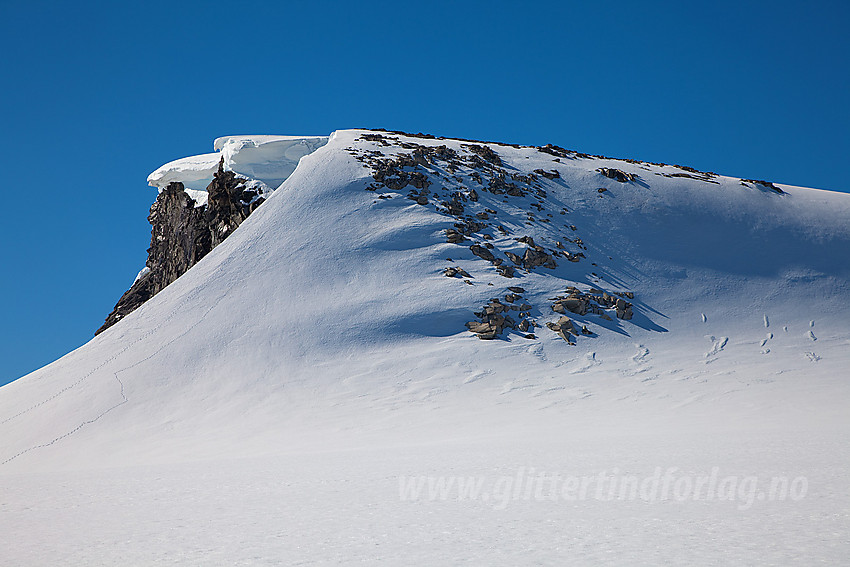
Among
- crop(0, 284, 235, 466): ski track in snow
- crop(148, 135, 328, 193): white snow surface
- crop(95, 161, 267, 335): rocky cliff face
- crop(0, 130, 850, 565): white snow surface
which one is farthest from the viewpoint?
crop(148, 135, 328, 193): white snow surface

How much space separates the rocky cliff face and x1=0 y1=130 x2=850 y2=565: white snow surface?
2.20m

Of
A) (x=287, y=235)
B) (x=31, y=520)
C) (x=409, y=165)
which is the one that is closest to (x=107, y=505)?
(x=31, y=520)

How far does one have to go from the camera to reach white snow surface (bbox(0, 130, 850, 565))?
501cm

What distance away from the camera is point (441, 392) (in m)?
14.2

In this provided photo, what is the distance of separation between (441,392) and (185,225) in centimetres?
2552

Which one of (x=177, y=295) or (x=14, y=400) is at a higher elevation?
(x=177, y=295)

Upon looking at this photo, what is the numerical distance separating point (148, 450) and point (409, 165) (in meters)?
14.6

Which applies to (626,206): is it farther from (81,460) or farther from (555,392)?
(81,460)

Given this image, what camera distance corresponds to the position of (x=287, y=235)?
20078 mm

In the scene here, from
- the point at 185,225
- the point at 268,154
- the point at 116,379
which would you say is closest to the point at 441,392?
the point at 116,379

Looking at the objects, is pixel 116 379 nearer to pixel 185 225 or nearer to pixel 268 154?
pixel 268 154

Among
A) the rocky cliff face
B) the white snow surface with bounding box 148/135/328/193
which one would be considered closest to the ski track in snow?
the rocky cliff face

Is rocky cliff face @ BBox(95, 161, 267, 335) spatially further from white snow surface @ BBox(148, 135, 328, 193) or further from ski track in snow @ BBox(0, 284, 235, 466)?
ski track in snow @ BBox(0, 284, 235, 466)

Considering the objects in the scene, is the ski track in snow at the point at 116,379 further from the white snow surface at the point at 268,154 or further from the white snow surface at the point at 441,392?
the white snow surface at the point at 268,154
